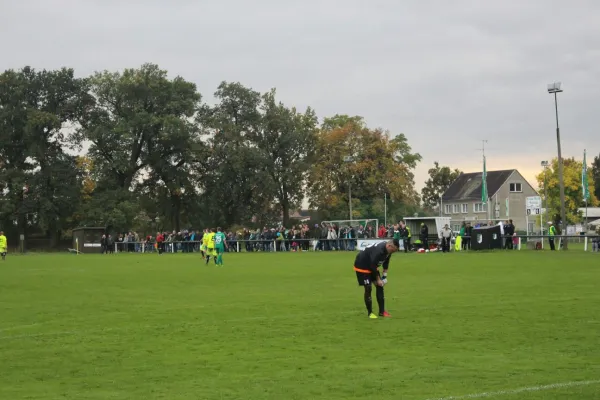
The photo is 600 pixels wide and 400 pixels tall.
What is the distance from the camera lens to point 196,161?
81.5 meters

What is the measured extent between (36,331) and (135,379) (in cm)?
534

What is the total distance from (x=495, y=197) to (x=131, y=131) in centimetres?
6430

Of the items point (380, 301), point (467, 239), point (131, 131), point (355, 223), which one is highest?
point (131, 131)

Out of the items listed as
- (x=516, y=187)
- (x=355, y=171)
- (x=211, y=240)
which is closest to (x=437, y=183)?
(x=516, y=187)

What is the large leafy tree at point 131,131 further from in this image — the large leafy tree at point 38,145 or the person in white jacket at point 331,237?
the person in white jacket at point 331,237

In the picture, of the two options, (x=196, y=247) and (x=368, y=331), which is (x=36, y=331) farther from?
(x=196, y=247)

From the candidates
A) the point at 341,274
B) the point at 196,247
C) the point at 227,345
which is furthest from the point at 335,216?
the point at 227,345

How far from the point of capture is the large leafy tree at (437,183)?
13912 centimetres

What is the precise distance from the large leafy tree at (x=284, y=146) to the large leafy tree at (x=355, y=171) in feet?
6.40

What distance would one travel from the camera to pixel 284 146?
8419cm

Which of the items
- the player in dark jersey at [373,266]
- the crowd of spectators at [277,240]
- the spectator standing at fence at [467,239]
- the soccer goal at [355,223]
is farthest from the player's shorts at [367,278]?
the soccer goal at [355,223]

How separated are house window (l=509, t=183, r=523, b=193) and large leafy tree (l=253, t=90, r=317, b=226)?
152 ft

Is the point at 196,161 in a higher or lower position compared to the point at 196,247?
higher

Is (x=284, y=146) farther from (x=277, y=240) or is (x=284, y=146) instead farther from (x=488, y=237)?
(x=488, y=237)
